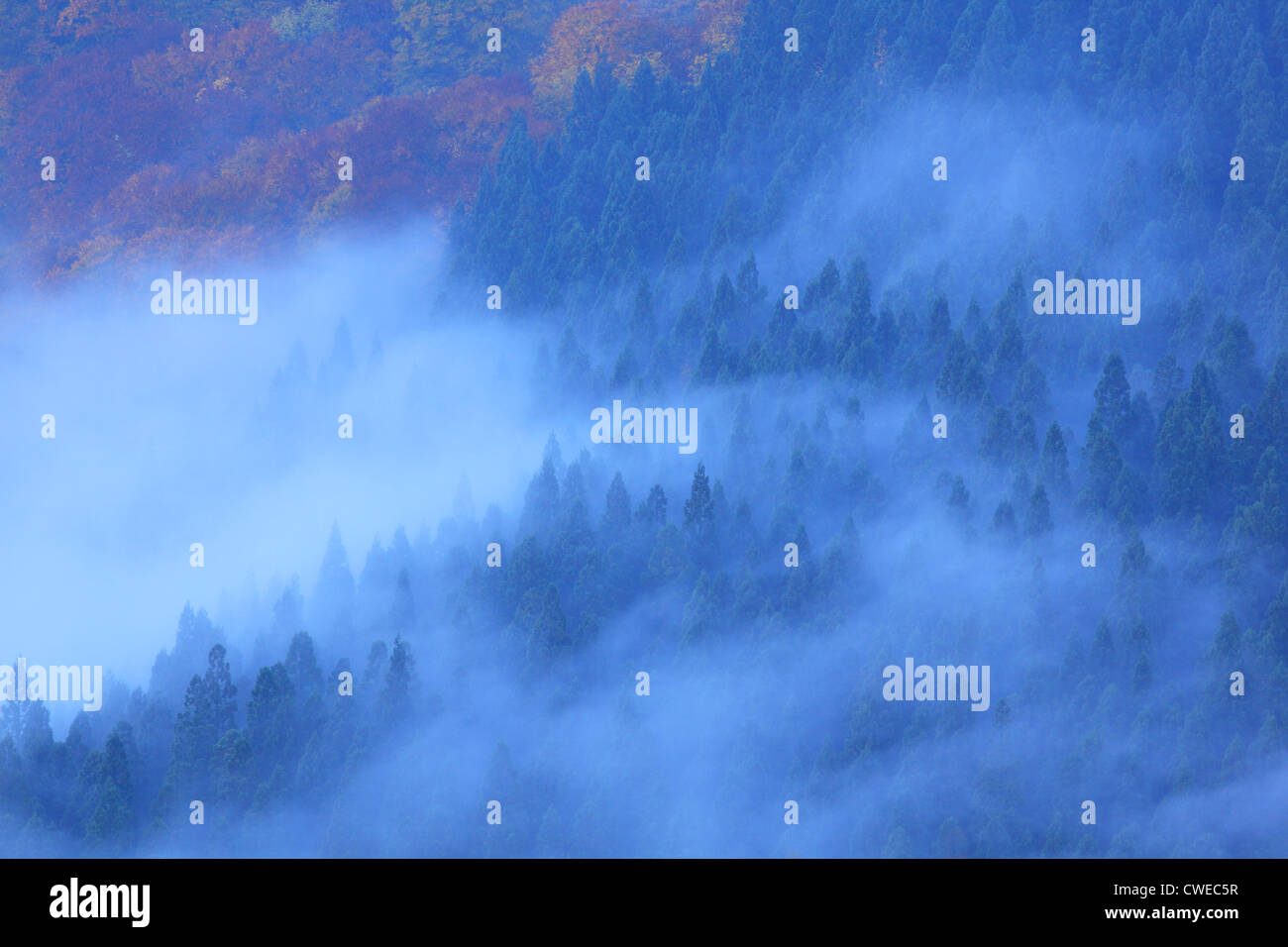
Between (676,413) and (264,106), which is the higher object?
(264,106)

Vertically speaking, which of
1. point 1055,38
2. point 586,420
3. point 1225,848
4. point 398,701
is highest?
point 1055,38

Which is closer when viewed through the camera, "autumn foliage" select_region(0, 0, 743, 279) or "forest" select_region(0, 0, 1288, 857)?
"forest" select_region(0, 0, 1288, 857)

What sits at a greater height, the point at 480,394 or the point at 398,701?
the point at 480,394

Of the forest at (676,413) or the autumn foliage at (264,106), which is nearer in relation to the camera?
the forest at (676,413)

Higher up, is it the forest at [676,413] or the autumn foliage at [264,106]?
the autumn foliage at [264,106]

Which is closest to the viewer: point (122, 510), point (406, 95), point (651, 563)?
point (651, 563)

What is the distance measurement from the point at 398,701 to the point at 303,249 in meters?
12.0

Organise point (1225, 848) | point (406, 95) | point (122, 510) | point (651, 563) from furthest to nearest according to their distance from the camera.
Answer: point (406, 95)
point (122, 510)
point (651, 563)
point (1225, 848)

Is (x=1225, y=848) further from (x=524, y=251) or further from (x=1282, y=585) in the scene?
(x=524, y=251)

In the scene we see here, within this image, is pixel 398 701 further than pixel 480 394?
No

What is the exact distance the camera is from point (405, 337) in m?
45.5

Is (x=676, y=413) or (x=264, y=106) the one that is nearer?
(x=676, y=413)

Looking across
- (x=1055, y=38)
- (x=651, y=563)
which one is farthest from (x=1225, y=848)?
(x=1055, y=38)

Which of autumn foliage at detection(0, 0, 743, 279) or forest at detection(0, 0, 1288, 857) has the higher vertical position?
autumn foliage at detection(0, 0, 743, 279)
